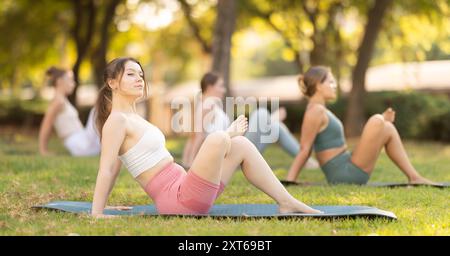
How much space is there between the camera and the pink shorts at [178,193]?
15.9 feet

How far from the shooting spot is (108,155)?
4.84 meters

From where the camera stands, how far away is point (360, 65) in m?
16.7

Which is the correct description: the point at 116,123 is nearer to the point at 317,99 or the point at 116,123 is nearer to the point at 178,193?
the point at 178,193

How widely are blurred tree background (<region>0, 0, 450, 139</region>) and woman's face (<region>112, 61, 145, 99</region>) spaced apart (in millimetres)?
9087

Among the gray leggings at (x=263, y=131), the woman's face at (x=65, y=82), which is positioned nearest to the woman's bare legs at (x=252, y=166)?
the gray leggings at (x=263, y=131)

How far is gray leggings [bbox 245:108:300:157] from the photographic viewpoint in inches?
340

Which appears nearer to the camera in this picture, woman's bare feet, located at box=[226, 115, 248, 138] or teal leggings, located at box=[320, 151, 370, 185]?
woman's bare feet, located at box=[226, 115, 248, 138]

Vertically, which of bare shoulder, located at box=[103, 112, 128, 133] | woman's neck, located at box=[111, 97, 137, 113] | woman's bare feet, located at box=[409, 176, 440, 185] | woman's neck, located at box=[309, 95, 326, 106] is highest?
woman's neck, located at box=[309, 95, 326, 106]

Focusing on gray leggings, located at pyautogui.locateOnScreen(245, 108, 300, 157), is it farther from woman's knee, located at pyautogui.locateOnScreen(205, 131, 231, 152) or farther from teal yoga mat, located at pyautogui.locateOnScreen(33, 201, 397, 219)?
woman's knee, located at pyautogui.locateOnScreen(205, 131, 231, 152)

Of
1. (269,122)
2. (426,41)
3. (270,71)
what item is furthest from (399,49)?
(270,71)

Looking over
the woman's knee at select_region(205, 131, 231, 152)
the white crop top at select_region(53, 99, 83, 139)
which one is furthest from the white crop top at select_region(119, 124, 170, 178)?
the white crop top at select_region(53, 99, 83, 139)

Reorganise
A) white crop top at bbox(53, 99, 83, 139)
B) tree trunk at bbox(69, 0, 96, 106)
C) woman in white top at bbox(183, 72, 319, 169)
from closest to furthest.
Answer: woman in white top at bbox(183, 72, 319, 169), white crop top at bbox(53, 99, 83, 139), tree trunk at bbox(69, 0, 96, 106)

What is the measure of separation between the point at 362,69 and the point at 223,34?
14.6 feet

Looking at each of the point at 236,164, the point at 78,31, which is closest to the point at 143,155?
the point at 236,164
